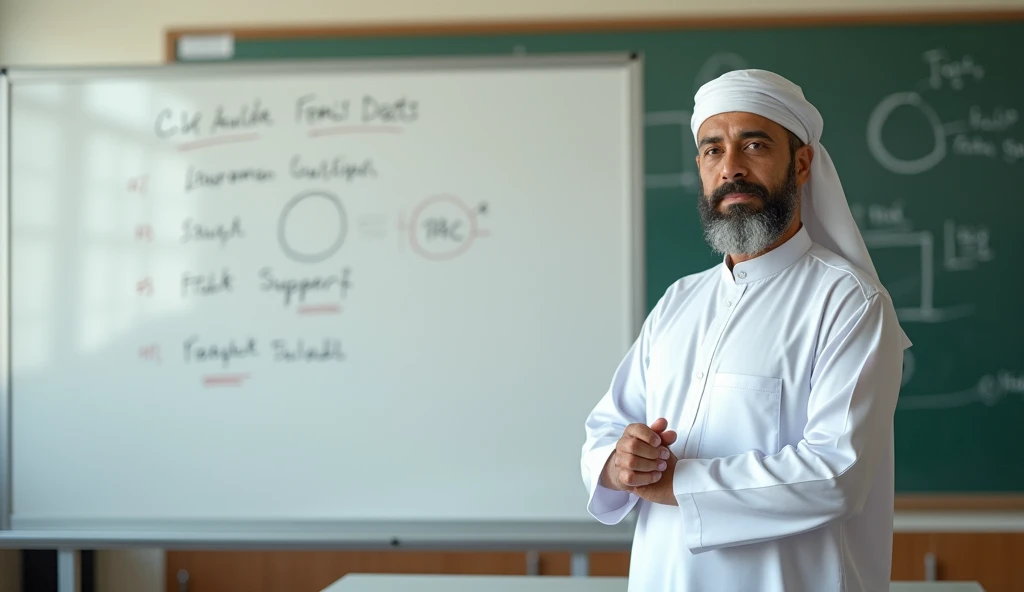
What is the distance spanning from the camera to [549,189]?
2.52 metres

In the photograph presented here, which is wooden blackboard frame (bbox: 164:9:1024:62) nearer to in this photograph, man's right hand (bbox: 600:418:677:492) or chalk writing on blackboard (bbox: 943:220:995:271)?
chalk writing on blackboard (bbox: 943:220:995:271)

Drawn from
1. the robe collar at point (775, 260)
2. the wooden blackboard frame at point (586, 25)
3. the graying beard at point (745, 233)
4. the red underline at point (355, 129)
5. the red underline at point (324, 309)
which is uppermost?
the wooden blackboard frame at point (586, 25)

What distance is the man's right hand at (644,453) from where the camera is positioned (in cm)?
145

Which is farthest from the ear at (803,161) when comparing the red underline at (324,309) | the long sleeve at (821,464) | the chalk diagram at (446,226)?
the red underline at (324,309)

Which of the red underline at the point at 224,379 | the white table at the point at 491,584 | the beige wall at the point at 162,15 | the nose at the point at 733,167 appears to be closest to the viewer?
Answer: the nose at the point at 733,167

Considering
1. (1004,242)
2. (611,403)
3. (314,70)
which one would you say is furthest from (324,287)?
(1004,242)

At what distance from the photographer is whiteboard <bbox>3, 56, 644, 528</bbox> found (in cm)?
251

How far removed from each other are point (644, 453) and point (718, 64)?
2.09 metres

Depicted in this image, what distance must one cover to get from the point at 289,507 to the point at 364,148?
1.07 m

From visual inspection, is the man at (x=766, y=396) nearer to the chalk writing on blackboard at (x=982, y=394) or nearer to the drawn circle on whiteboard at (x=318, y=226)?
the drawn circle on whiteboard at (x=318, y=226)

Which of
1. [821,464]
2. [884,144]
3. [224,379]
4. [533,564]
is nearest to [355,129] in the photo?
[224,379]

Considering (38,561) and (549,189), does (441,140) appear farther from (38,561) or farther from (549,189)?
(38,561)

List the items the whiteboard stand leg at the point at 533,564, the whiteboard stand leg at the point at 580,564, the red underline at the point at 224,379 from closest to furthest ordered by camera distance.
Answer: the whiteboard stand leg at the point at 580,564 < the red underline at the point at 224,379 < the whiteboard stand leg at the point at 533,564

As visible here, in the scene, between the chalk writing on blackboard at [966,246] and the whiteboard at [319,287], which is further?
the chalk writing on blackboard at [966,246]
